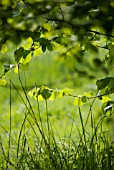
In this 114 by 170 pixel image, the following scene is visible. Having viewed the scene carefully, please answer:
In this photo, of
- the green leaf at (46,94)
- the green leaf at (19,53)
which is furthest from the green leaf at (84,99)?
the green leaf at (19,53)

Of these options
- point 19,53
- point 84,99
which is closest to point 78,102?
point 84,99

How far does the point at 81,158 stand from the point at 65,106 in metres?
5.54

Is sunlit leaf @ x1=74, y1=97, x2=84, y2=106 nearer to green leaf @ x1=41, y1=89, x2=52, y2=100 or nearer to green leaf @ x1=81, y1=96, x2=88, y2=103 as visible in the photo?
green leaf @ x1=81, y1=96, x2=88, y2=103

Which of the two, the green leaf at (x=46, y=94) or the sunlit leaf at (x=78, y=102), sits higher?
the green leaf at (x=46, y=94)

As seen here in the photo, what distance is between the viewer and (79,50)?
2553mm

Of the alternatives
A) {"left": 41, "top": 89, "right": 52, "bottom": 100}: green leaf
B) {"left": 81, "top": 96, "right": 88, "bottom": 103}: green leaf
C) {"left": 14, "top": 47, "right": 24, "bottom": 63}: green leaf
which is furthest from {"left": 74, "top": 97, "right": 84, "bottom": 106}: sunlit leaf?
{"left": 14, "top": 47, "right": 24, "bottom": 63}: green leaf

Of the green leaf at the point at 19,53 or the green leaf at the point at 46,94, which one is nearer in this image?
the green leaf at the point at 19,53

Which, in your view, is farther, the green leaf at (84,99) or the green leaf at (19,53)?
the green leaf at (84,99)

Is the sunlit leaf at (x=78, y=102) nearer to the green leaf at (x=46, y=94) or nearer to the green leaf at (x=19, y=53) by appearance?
the green leaf at (x=46, y=94)

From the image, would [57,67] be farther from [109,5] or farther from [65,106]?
[109,5]

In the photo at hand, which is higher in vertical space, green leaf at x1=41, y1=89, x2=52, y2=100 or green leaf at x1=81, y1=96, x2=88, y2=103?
green leaf at x1=41, y1=89, x2=52, y2=100

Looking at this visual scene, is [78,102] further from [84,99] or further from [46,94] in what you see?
[46,94]

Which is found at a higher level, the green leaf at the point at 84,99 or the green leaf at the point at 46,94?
the green leaf at the point at 46,94

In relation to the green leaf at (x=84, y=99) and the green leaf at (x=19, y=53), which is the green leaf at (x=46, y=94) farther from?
the green leaf at (x=19, y=53)
